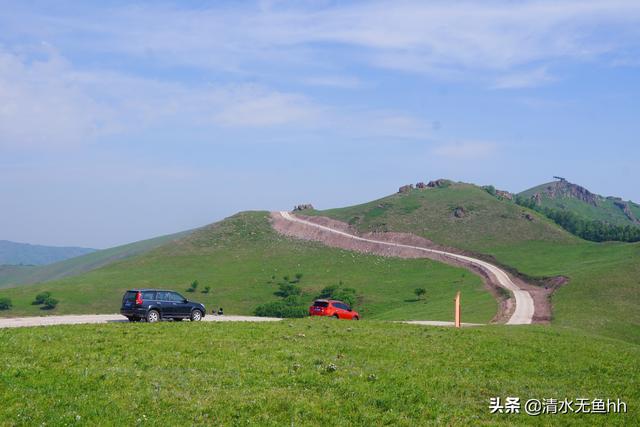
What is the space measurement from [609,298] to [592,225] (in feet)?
254

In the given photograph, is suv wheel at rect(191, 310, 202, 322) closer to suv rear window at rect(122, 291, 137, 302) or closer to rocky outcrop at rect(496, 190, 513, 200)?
suv rear window at rect(122, 291, 137, 302)

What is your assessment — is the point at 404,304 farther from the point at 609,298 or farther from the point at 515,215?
the point at 515,215

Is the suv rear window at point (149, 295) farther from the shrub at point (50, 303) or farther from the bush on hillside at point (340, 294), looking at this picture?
the shrub at point (50, 303)

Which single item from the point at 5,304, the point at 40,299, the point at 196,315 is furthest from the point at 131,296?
the point at 5,304

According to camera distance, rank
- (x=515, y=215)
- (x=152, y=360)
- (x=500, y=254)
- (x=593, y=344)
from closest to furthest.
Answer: (x=152, y=360) < (x=593, y=344) < (x=500, y=254) < (x=515, y=215)

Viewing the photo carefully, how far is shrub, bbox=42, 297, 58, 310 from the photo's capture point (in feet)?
273

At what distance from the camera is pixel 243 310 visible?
274 ft

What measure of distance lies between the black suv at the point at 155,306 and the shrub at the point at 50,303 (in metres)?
55.0

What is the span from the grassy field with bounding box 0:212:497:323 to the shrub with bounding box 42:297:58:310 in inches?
48.0

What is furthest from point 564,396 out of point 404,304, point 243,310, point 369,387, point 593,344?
point 243,310

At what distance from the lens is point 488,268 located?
89.2m

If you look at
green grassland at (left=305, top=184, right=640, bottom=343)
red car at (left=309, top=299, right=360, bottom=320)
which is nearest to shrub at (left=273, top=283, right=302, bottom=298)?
green grassland at (left=305, top=184, right=640, bottom=343)

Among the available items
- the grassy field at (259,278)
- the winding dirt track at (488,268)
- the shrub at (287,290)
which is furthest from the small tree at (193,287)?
the winding dirt track at (488,268)

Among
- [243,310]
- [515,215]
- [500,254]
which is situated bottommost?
[243,310]
